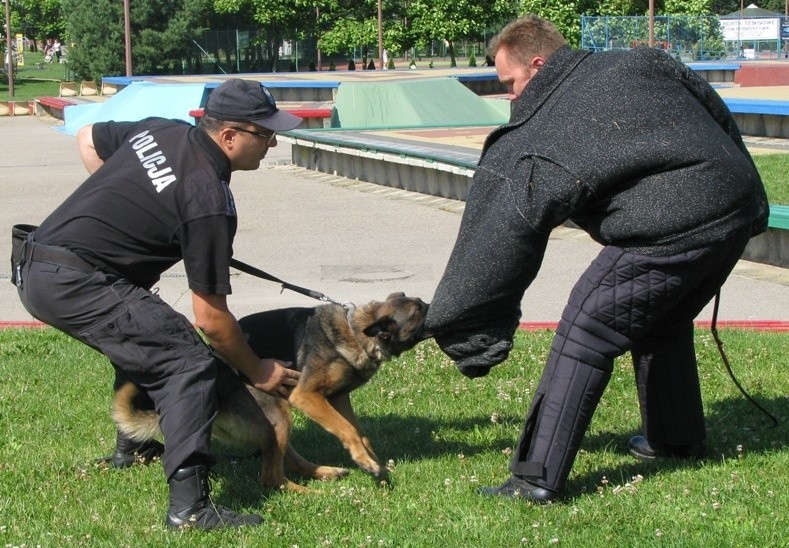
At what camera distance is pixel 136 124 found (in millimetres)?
4688

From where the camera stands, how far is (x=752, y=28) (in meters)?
59.4

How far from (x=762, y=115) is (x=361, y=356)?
1651 centimetres

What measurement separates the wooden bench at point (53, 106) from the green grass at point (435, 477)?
93.6ft

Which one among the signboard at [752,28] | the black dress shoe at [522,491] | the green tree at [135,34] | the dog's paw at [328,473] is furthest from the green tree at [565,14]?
the black dress shoe at [522,491]

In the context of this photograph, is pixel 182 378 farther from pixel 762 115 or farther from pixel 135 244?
pixel 762 115

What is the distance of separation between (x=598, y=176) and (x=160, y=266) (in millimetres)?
1776

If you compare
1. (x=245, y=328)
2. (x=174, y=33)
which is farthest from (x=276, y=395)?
(x=174, y=33)

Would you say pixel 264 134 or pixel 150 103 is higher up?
pixel 264 134

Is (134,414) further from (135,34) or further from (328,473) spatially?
(135,34)

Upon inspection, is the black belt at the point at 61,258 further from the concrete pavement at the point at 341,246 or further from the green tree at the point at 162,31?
the green tree at the point at 162,31

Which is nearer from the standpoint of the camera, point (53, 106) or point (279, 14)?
point (53, 106)

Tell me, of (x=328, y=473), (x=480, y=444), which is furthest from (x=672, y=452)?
(x=328, y=473)

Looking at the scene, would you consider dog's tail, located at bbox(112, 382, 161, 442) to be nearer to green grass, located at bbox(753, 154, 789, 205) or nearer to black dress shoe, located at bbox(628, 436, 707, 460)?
black dress shoe, located at bbox(628, 436, 707, 460)

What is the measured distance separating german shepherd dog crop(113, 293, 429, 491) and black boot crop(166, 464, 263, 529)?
1.57ft
